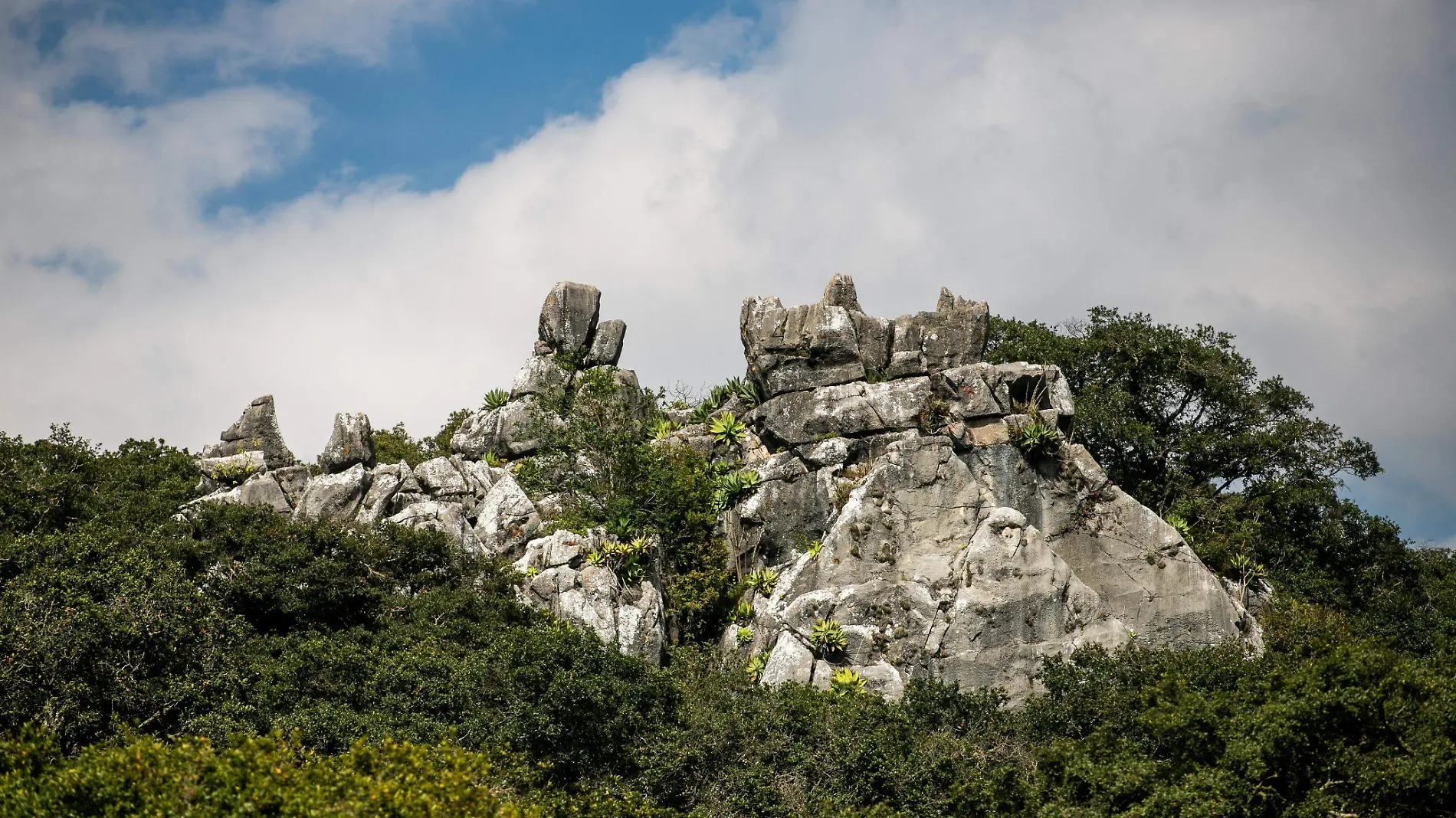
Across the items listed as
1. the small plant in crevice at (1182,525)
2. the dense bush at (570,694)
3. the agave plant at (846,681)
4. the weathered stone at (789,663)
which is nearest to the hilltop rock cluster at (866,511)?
the weathered stone at (789,663)

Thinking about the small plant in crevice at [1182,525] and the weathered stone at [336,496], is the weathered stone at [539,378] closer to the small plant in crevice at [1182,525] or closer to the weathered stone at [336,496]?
the weathered stone at [336,496]

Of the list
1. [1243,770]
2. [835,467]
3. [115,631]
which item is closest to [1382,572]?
[835,467]

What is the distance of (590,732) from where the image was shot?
2383cm

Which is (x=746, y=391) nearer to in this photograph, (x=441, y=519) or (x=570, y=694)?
(x=441, y=519)

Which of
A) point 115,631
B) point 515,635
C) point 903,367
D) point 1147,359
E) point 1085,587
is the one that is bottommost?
point 115,631

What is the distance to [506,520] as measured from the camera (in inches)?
1307

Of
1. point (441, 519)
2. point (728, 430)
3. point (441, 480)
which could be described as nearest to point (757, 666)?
point (728, 430)

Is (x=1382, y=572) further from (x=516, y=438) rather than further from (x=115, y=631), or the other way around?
(x=115, y=631)

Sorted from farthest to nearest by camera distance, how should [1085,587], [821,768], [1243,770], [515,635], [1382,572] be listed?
[1382,572], [1085,587], [515,635], [821,768], [1243,770]

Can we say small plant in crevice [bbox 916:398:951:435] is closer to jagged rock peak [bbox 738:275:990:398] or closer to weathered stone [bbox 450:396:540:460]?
jagged rock peak [bbox 738:275:990:398]

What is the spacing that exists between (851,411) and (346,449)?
12.9 meters

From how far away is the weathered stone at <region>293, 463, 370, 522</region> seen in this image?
3372 centimetres

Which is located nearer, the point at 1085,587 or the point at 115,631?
the point at 115,631

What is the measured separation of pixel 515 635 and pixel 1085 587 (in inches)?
499
